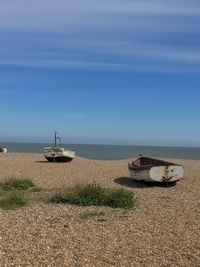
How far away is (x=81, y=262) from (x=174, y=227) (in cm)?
395

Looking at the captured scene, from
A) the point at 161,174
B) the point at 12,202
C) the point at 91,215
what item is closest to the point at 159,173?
the point at 161,174

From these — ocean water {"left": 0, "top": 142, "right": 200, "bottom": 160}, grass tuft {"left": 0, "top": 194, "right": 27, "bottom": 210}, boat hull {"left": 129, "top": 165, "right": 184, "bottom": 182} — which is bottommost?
ocean water {"left": 0, "top": 142, "right": 200, "bottom": 160}

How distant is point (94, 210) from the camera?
14.4 m

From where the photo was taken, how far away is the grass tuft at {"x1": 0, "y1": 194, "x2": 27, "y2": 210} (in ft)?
47.6

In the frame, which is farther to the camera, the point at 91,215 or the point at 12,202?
the point at 12,202

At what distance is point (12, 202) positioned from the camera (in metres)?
15.0

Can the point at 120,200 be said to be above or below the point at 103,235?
above

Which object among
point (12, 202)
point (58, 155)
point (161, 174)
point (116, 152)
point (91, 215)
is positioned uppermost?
point (58, 155)

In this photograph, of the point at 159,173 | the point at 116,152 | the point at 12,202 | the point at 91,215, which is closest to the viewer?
the point at 91,215

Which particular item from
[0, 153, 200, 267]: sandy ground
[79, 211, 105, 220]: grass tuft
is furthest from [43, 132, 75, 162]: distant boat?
[79, 211, 105, 220]: grass tuft

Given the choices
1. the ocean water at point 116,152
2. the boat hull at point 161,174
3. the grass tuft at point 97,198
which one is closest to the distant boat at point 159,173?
the boat hull at point 161,174

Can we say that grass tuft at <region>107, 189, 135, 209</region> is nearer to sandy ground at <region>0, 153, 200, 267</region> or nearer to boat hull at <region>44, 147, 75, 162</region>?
sandy ground at <region>0, 153, 200, 267</region>

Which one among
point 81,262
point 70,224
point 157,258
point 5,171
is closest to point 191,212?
point 70,224

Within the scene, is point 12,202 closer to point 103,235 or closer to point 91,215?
point 91,215
